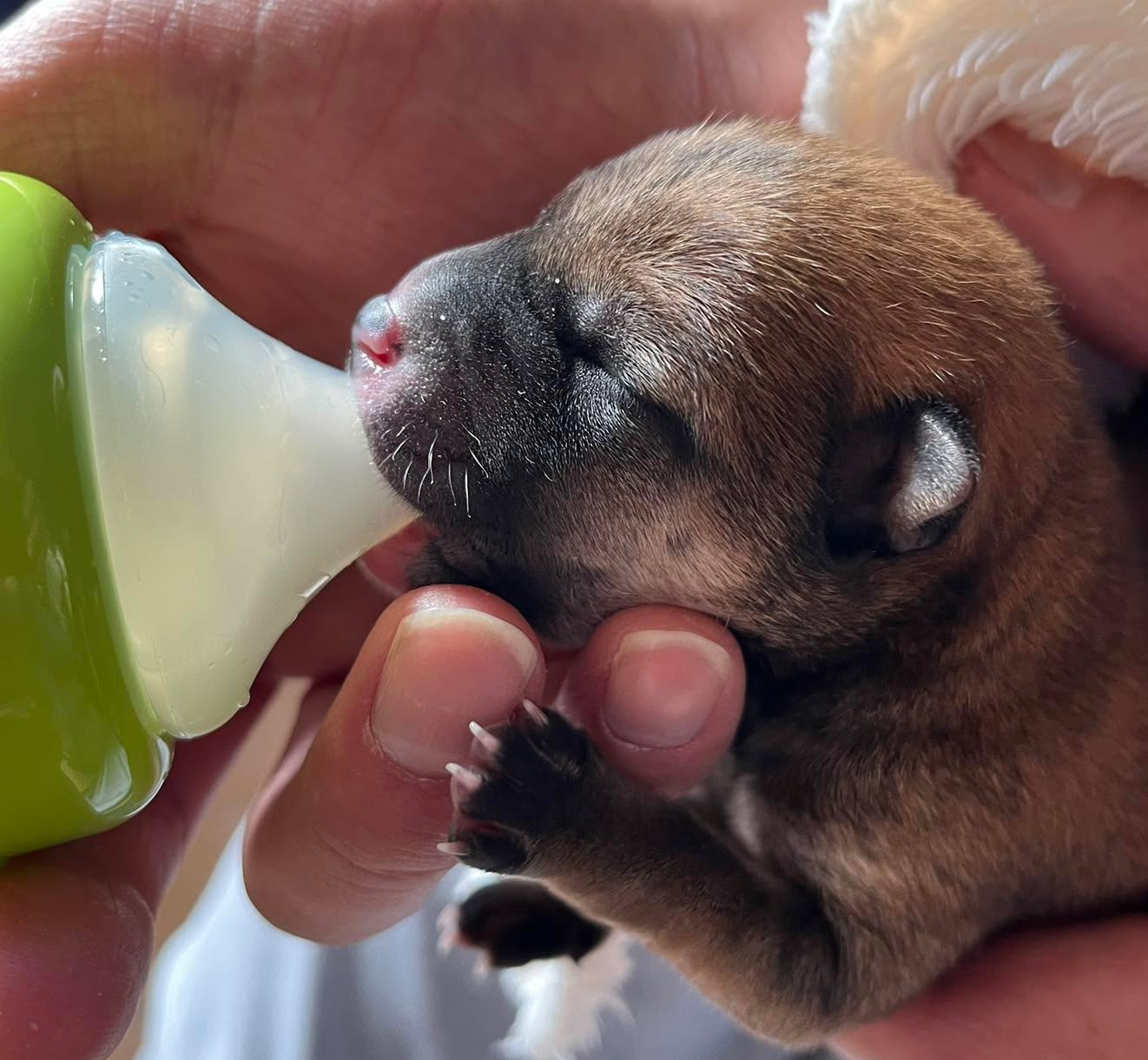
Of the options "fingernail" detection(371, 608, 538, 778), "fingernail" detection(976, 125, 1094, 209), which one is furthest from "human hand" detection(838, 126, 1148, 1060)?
"fingernail" detection(371, 608, 538, 778)

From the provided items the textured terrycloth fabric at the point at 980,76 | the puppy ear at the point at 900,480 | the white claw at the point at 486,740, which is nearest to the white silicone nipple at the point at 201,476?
the white claw at the point at 486,740

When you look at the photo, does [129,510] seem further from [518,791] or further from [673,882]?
[673,882]

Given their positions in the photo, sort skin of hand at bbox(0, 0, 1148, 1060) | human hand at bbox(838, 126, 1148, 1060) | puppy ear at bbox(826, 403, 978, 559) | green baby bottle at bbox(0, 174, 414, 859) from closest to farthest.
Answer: green baby bottle at bbox(0, 174, 414, 859) < puppy ear at bbox(826, 403, 978, 559) < skin of hand at bbox(0, 0, 1148, 1060) < human hand at bbox(838, 126, 1148, 1060)

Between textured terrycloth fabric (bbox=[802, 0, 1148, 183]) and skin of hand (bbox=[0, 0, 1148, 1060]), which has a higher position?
textured terrycloth fabric (bbox=[802, 0, 1148, 183])

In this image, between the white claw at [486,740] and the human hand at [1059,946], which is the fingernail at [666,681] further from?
the human hand at [1059,946]

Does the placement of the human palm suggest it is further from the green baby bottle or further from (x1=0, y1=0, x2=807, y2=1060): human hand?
the green baby bottle

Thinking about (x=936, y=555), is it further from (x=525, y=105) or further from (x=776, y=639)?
(x=525, y=105)

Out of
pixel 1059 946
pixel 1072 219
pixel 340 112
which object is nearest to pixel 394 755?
pixel 1059 946
